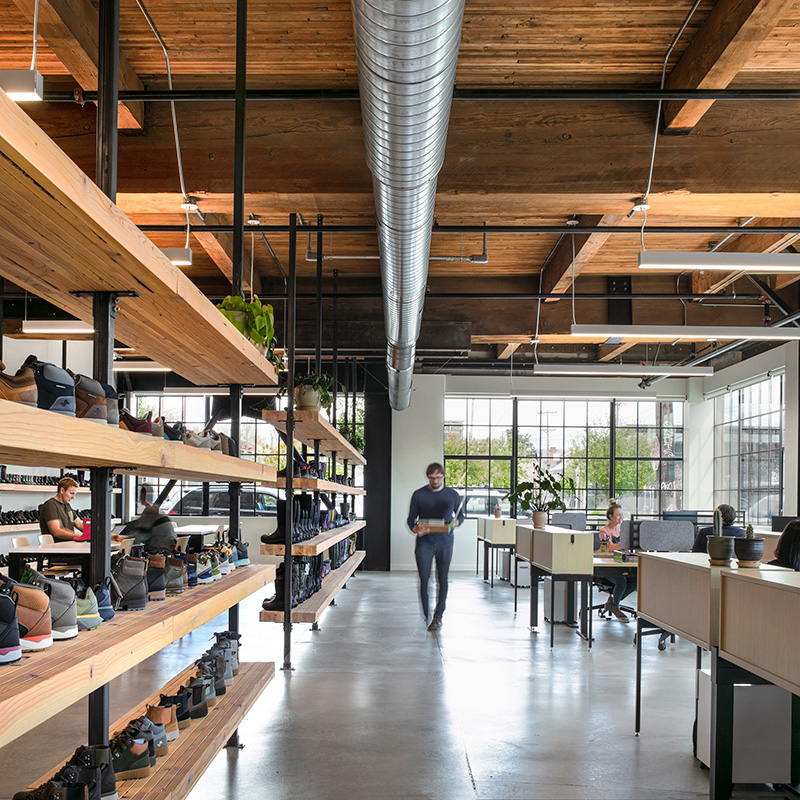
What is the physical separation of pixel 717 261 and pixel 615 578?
3699 mm

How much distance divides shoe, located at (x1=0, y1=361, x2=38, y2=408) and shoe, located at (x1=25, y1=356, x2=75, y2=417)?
0.20ft

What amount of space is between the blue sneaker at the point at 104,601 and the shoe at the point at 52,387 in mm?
661

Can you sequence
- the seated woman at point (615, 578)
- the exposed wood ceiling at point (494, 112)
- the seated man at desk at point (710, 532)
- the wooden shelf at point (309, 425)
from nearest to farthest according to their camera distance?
the exposed wood ceiling at point (494, 112) < the wooden shelf at point (309, 425) < the seated man at desk at point (710, 532) < the seated woman at point (615, 578)

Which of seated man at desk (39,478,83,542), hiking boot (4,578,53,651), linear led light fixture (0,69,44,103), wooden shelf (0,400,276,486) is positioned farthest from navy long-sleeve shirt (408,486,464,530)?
hiking boot (4,578,53,651)

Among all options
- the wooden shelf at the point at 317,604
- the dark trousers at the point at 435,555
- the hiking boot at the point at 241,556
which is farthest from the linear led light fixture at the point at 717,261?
the hiking boot at the point at 241,556

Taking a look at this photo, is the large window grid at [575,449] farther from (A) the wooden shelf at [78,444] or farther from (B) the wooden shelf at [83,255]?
(A) the wooden shelf at [78,444]

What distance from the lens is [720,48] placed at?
15.0 feet

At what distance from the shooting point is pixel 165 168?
5852 mm

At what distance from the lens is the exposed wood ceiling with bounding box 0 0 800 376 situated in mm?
4688

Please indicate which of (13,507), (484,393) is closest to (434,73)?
(13,507)

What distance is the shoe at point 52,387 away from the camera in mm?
1806

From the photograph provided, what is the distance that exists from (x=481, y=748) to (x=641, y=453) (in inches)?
510

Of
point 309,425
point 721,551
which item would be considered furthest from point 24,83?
point 721,551

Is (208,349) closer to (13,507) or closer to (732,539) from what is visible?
(732,539)
